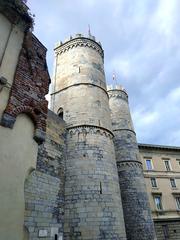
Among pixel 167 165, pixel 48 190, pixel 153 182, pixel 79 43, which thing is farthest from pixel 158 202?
pixel 79 43

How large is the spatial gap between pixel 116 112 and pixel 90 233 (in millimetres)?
12488

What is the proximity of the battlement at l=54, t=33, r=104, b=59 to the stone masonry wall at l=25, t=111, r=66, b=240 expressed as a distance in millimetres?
6578

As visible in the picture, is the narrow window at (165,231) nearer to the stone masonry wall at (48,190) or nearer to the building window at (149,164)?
the building window at (149,164)

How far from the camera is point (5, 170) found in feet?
9.15

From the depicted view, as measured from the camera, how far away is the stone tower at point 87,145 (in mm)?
8047

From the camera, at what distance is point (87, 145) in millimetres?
9797

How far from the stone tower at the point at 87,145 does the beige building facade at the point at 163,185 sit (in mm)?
12370

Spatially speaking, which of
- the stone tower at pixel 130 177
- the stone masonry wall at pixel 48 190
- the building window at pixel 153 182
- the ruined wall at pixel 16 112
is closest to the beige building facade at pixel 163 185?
the building window at pixel 153 182

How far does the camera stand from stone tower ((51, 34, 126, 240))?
8.05 m

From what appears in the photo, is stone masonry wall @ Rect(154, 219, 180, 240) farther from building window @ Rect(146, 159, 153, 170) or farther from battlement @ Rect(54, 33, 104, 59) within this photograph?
battlement @ Rect(54, 33, 104, 59)

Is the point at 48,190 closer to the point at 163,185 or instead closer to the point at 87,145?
the point at 87,145

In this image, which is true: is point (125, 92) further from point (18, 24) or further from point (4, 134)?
point (4, 134)

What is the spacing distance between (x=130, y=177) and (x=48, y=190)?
27.3 feet

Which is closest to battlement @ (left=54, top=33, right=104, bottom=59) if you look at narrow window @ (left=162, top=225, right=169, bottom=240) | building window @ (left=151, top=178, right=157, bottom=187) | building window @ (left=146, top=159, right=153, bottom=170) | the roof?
the roof
